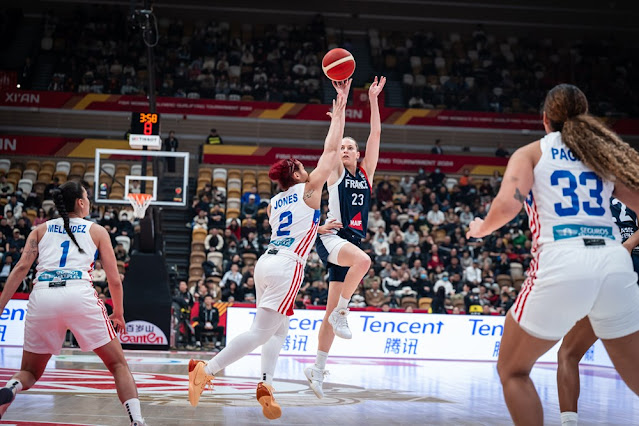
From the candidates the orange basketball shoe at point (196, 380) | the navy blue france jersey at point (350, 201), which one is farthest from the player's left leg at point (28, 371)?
the navy blue france jersey at point (350, 201)

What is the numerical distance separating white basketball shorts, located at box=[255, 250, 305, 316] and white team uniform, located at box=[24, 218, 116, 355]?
1221 mm

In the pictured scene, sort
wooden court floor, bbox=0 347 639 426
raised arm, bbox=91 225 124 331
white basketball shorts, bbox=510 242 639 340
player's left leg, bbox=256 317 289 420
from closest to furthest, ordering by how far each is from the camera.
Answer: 1. white basketball shorts, bbox=510 242 639 340
2. raised arm, bbox=91 225 124 331
3. player's left leg, bbox=256 317 289 420
4. wooden court floor, bbox=0 347 639 426

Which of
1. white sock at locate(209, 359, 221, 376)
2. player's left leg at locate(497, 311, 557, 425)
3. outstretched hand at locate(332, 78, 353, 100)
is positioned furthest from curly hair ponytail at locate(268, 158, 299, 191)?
player's left leg at locate(497, 311, 557, 425)

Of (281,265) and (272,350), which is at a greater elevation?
(281,265)

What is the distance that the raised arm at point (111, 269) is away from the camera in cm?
500

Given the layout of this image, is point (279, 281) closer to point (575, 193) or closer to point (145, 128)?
point (575, 193)

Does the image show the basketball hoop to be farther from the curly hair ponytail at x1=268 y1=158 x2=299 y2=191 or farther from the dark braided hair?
the dark braided hair

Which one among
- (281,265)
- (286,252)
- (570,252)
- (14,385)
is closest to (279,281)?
(281,265)

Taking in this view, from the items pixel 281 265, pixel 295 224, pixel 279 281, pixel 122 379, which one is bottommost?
pixel 122 379

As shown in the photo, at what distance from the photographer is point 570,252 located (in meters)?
3.44

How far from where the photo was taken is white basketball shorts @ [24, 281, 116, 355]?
15.5ft

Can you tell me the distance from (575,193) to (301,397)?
4794 millimetres

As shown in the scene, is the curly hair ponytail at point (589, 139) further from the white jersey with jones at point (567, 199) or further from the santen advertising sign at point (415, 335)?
the santen advertising sign at point (415, 335)

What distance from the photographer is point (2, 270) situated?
56.7 ft
